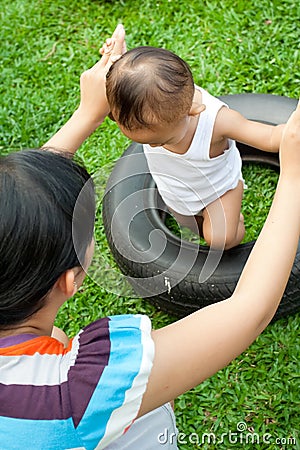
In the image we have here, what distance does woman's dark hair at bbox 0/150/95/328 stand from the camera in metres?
1.26

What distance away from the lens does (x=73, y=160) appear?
1.46m

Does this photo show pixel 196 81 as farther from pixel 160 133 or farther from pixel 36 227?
pixel 36 227

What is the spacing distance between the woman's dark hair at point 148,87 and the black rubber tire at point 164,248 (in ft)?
2.32

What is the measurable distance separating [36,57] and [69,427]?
2.99 meters

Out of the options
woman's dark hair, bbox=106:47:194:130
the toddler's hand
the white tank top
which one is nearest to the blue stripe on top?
the toddler's hand

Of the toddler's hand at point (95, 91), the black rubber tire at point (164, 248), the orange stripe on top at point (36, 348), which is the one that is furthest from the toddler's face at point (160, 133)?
the orange stripe on top at point (36, 348)

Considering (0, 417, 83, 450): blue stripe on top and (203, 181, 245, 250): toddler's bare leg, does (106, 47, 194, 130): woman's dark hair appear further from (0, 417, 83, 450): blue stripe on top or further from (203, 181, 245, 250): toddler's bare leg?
(0, 417, 83, 450): blue stripe on top

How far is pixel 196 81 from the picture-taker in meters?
3.42

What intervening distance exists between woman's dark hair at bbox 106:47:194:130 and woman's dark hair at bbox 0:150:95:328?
0.61 m

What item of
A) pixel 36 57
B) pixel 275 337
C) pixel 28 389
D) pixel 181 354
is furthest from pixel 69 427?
pixel 36 57

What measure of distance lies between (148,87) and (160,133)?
18 cm

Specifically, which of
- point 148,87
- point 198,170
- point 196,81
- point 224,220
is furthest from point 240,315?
point 196,81

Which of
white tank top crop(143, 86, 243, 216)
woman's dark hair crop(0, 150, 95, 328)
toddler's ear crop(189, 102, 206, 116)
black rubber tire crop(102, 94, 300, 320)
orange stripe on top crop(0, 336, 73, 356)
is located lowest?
black rubber tire crop(102, 94, 300, 320)

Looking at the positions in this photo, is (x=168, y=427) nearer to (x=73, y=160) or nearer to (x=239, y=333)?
(x=239, y=333)
